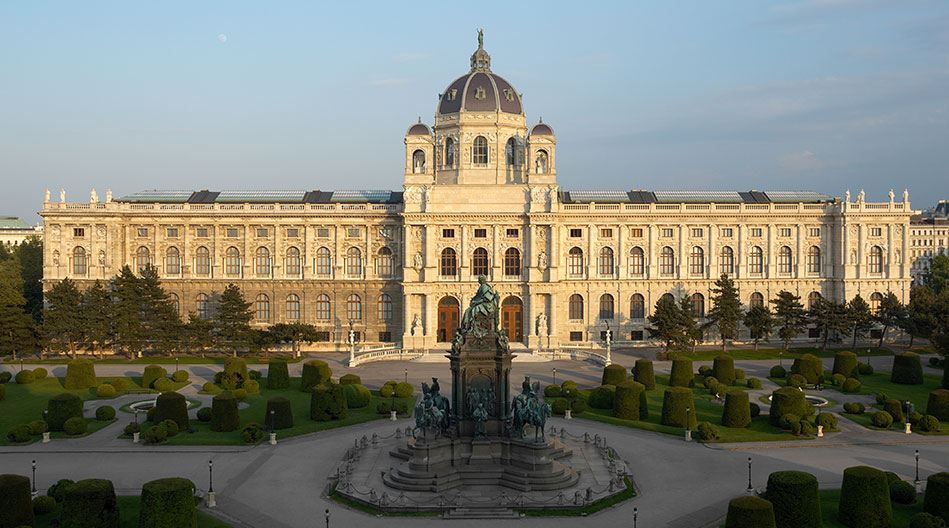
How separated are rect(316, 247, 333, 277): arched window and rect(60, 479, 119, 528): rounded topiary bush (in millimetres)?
54310

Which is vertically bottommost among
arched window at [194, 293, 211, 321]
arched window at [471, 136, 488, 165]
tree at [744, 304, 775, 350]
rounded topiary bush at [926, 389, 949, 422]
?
rounded topiary bush at [926, 389, 949, 422]

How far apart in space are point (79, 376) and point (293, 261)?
28598 millimetres

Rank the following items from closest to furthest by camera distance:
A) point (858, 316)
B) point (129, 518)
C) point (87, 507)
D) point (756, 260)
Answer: point (87, 507)
point (129, 518)
point (858, 316)
point (756, 260)

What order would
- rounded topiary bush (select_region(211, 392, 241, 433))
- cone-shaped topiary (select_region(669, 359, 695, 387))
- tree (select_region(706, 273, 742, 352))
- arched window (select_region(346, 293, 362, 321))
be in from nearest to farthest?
rounded topiary bush (select_region(211, 392, 241, 433)), cone-shaped topiary (select_region(669, 359, 695, 387)), tree (select_region(706, 273, 742, 352)), arched window (select_region(346, 293, 362, 321))

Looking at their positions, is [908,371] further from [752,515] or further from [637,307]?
[752,515]

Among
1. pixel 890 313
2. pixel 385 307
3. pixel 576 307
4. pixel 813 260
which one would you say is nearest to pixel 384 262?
pixel 385 307

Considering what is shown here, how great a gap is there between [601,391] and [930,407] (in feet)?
64.5

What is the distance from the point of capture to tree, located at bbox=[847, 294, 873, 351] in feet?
246

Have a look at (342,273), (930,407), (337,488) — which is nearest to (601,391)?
(930,407)

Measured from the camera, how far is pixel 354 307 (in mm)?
82625

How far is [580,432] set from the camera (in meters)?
46.0

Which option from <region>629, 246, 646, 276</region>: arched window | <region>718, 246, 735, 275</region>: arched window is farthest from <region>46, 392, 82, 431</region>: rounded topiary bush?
<region>718, 246, 735, 275</region>: arched window

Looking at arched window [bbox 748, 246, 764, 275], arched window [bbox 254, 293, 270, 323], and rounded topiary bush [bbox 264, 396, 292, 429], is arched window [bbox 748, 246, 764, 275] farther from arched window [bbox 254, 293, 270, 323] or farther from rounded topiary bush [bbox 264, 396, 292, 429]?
rounded topiary bush [bbox 264, 396, 292, 429]

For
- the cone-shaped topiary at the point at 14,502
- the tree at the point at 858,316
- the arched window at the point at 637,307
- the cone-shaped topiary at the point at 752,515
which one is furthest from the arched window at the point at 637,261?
the cone-shaped topiary at the point at 14,502
